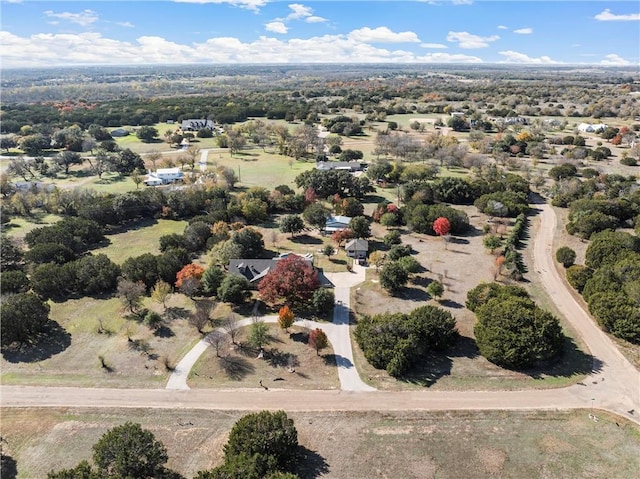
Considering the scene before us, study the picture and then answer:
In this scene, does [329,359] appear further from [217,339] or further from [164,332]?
[164,332]

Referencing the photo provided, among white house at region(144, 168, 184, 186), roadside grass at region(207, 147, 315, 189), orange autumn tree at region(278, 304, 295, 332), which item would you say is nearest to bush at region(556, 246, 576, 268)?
orange autumn tree at region(278, 304, 295, 332)

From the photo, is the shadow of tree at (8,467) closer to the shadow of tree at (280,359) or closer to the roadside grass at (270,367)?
the roadside grass at (270,367)

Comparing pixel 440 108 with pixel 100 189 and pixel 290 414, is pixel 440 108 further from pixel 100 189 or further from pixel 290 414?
pixel 290 414

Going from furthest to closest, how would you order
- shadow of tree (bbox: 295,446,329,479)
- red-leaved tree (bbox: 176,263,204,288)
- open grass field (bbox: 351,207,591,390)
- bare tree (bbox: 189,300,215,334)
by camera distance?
red-leaved tree (bbox: 176,263,204,288) → bare tree (bbox: 189,300,215,334) → open grass field (bbox: 351,207,591,390) → shadow of tree (bbox: 295,446,329,479)

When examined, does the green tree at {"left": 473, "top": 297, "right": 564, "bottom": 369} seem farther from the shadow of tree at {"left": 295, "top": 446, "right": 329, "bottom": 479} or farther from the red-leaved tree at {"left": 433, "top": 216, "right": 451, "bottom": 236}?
the red-leaved tree at {"left": 433, "top": 216, "right": 451, "bottom": 236}

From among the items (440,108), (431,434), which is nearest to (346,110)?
(440,108)

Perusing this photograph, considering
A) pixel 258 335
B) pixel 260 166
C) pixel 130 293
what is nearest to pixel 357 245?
pixel 258 335
